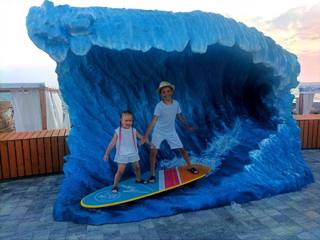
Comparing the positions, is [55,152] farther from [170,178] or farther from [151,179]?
[170,178]

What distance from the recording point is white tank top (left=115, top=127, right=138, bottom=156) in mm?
4105

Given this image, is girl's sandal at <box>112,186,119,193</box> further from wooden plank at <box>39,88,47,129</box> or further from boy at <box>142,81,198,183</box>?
wooden plank at <box>39,88,47,129</box>

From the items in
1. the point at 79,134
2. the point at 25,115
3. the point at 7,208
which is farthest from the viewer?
the point at 25,115

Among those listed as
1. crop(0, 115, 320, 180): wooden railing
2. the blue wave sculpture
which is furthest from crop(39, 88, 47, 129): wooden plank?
the blue wave sculpture

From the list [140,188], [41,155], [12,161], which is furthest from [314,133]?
[12,161]

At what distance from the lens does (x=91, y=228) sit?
3.62m

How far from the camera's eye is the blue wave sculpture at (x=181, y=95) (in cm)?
372

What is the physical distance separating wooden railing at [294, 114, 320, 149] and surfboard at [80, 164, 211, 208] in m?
3.73

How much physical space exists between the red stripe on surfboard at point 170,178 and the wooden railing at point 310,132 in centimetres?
412

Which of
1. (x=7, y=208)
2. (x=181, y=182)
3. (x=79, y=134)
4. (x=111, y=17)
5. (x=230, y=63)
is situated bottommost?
(x=7, y=208)

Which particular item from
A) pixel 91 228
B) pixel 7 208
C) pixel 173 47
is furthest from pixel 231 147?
pixel 7 208

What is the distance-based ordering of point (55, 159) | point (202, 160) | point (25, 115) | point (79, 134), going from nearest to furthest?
1. point (79, 134)
2. point (202, 160)
3. point (55, 159)
4. point (25, 115)

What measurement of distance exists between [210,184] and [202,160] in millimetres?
941

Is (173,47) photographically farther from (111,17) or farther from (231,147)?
(231,147)
